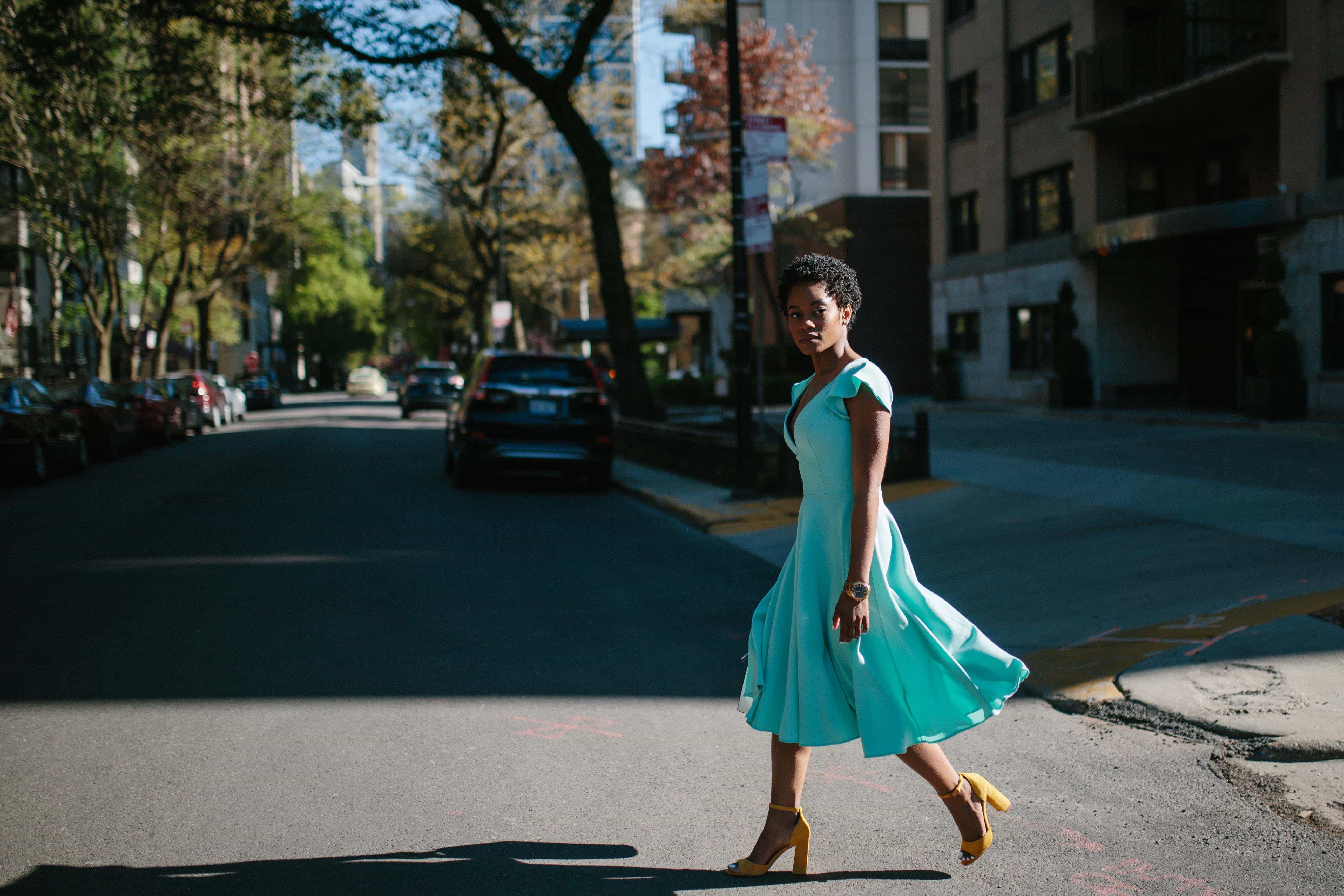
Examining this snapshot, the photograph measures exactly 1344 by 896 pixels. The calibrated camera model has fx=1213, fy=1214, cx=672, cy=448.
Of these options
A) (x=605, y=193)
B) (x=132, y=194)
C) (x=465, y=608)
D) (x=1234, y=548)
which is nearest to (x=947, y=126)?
(x=605, y=193)

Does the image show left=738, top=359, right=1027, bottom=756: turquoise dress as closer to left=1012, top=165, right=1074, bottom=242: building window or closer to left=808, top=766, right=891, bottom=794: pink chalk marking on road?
left=808, top=766, right=891, bottom=794: pink chalk marking on road

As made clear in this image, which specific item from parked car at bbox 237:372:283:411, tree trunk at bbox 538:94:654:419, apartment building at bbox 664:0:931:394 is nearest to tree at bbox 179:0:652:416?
tree trunk at bbox 538:94:654:419

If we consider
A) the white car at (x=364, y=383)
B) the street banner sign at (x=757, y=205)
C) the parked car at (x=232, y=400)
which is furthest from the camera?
the white car at (x=364, y=383)

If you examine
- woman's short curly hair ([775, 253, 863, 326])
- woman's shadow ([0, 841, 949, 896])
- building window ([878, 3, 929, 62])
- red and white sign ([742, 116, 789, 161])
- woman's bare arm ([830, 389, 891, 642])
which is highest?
building window ([878, 3, 929, 62])

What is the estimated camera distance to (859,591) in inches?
133

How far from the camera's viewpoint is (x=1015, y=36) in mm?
27984

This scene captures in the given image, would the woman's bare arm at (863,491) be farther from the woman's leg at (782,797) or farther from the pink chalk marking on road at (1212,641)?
the pink chalk marking on road at (1212,641)

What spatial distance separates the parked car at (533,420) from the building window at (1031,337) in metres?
14.7

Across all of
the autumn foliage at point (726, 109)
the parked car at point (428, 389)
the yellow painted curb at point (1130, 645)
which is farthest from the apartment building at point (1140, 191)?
the parked car at point (428, 389)

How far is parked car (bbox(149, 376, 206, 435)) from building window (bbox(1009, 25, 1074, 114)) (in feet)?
67.8

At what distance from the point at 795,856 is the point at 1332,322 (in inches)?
714

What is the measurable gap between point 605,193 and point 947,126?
44.4 ft

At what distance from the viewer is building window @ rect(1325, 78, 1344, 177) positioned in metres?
18.4

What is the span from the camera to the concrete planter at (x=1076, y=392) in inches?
969
